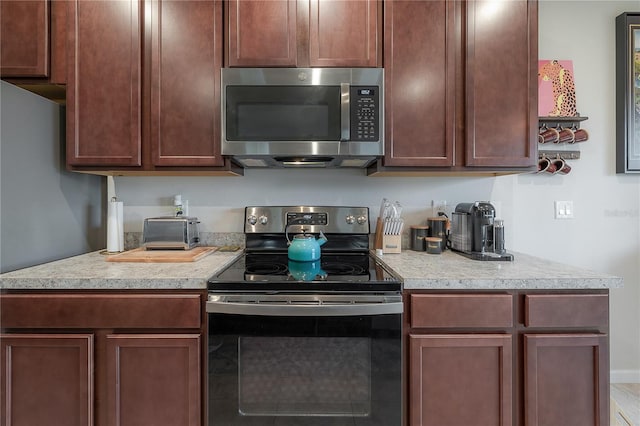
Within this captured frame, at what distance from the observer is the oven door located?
3.94 feet

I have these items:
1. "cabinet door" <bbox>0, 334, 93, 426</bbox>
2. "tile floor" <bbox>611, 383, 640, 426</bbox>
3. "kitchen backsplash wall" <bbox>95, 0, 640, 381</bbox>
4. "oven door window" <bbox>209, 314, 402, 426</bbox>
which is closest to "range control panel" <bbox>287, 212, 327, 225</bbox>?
"kitchen backsplash wall" <bbox>95, 0, 640, 381</bbox>

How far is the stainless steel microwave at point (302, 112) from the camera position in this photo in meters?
1.53

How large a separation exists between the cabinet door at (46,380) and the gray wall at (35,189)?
1.27 ft

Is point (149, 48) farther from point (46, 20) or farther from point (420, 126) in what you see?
point (420, 126)

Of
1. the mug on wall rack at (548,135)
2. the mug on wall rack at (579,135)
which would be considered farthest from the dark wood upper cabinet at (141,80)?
the mug on wall rack at (579,135)

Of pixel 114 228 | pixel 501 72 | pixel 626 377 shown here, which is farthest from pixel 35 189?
pixel 626 377

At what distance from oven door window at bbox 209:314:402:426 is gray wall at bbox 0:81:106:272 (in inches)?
39.7

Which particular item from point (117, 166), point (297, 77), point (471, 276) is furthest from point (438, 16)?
point (117, 166)

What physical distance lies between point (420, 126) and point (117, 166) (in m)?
1.58

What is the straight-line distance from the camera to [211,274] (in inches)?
51.1

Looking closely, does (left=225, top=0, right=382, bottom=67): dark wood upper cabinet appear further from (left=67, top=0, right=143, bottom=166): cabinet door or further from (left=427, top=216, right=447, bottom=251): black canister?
(left=427, top=216, right=447, bottom=251): black canister

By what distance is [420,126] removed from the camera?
1.60 meters

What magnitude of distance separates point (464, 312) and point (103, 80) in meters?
2.01

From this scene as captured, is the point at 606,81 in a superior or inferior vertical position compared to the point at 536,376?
superior
